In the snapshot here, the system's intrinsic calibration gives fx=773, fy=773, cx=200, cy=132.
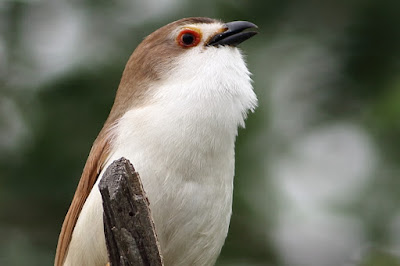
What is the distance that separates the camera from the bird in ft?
19.0

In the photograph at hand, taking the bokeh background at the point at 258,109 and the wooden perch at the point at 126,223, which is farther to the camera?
the bokeh background at the point at 258,109

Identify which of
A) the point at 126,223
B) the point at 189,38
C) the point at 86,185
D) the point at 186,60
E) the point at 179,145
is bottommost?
the point at 126,223

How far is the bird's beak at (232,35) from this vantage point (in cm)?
655

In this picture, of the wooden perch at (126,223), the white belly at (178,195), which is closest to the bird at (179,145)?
the white belly at (178,195)

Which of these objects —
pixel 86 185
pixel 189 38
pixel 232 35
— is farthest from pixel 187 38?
pixel 86 185

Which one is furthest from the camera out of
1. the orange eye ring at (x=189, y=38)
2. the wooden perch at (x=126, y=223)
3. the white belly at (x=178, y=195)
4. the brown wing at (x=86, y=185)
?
the orange eye ring at (x=189, y=38)

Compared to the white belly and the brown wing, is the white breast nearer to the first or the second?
the white belly

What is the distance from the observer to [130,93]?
255 inches

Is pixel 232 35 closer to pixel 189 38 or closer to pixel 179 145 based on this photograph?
pixel 189 38

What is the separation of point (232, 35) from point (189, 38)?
0.37 m

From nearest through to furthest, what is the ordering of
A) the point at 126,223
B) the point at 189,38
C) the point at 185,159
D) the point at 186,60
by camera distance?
1. the point at 126,223
2. the point at 185,159
3. the point at 186,60
4. the point at 189,38

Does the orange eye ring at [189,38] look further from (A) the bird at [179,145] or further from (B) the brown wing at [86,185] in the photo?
(B) the brown wing at [86,185]

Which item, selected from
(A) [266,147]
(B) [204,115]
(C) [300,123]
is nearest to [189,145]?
(B) [204,115]

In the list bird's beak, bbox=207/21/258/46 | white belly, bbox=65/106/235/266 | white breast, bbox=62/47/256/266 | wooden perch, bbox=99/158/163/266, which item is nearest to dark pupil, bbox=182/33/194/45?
bird's beak, bbox=207/21/258/46
